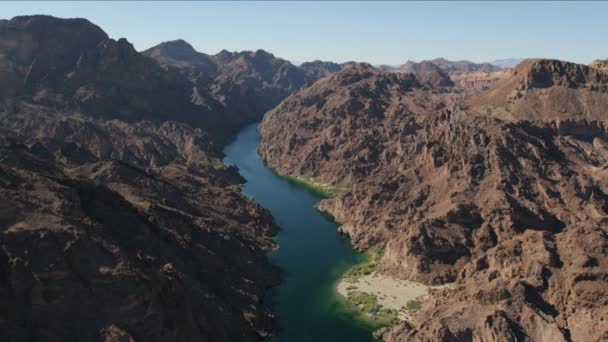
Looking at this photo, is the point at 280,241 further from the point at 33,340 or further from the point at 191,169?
the point at 33,340

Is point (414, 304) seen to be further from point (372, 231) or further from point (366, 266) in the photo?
point (372, 231)

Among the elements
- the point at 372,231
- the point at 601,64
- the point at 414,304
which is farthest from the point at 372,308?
the point at 601,64

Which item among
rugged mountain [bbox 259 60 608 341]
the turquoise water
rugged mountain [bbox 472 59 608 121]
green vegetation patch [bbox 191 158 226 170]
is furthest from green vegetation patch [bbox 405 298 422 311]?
green vegetation patch [bbox 191 158 226 170]

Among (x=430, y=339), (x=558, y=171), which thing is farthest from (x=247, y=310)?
(x=558, y=171)

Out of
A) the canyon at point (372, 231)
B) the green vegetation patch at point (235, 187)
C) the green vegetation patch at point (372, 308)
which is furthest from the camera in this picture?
the green vegetation patch at point (235, 187)

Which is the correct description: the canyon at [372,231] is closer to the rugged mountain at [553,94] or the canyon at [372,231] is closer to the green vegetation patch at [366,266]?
the rugged mountain at [553,94]

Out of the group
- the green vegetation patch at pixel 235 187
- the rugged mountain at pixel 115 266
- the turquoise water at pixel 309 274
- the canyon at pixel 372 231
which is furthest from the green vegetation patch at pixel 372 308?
the green vegetation patch at pixel 235 187
